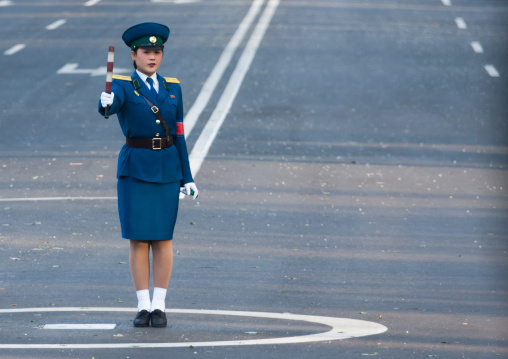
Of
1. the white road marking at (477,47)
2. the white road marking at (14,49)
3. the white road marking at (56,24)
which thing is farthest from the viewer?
the white road marking at (56,24)

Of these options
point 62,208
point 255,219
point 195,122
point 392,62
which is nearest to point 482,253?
point 255,219

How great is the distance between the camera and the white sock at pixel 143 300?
8.27 metres

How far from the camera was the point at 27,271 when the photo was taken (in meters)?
10.1

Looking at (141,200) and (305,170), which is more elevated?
(141,200)

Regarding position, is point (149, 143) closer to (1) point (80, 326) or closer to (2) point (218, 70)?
(1) point (80, 326)

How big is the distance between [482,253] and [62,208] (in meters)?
4.51

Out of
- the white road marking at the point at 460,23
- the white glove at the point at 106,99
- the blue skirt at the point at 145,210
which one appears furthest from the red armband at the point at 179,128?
the white road marking at the point at 460,23

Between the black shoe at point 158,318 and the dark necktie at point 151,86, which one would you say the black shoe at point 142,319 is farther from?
the dark necktie at point 151,86

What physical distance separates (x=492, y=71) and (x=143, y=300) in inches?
734

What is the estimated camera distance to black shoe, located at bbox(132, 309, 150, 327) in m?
8.17

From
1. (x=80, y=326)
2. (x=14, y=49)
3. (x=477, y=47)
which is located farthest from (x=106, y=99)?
(x=477, y=47)

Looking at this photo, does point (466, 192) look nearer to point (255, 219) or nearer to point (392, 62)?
point (255, 219)

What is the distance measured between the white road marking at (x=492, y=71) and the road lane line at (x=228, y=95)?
4882 millimetres

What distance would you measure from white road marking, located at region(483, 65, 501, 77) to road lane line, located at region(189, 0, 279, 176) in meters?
4.88
